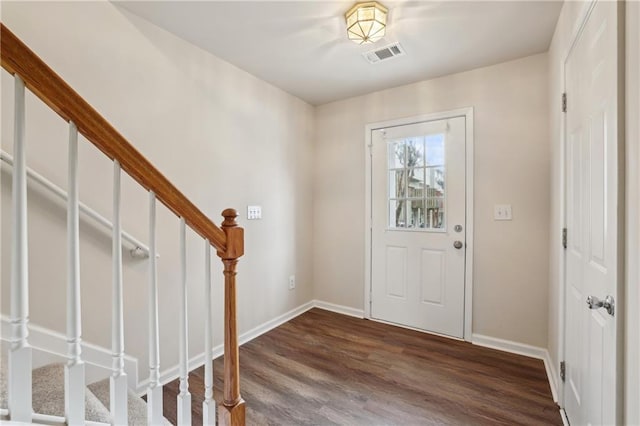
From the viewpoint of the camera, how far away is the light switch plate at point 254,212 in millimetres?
2652

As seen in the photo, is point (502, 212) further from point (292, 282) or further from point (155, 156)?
point (155, 156)

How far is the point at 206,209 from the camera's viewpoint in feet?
7.41

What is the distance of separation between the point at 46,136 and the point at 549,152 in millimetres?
3288

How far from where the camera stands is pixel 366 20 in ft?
5.73

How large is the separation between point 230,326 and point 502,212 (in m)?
2.34

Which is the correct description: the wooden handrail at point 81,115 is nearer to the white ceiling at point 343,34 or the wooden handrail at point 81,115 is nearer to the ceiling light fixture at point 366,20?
the white ceiling at point 343,34

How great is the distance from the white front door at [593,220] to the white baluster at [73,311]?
1.63 metres

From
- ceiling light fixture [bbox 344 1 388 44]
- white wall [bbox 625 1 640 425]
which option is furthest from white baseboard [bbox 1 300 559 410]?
ceiling light fixture [bbox 344 1 388 44]

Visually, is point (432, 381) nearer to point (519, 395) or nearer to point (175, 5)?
point (519, 395)

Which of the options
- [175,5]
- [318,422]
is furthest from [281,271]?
[175,5]

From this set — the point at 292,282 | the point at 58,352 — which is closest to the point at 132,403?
the point at 58,352

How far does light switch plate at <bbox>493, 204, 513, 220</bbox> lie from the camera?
7.91 feet

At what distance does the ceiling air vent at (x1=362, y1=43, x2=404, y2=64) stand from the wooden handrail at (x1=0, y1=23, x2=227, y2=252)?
77.4 inches

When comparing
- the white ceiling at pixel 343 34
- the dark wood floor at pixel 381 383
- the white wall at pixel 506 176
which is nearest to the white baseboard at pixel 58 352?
the dark wood floor at pixel 381 383
